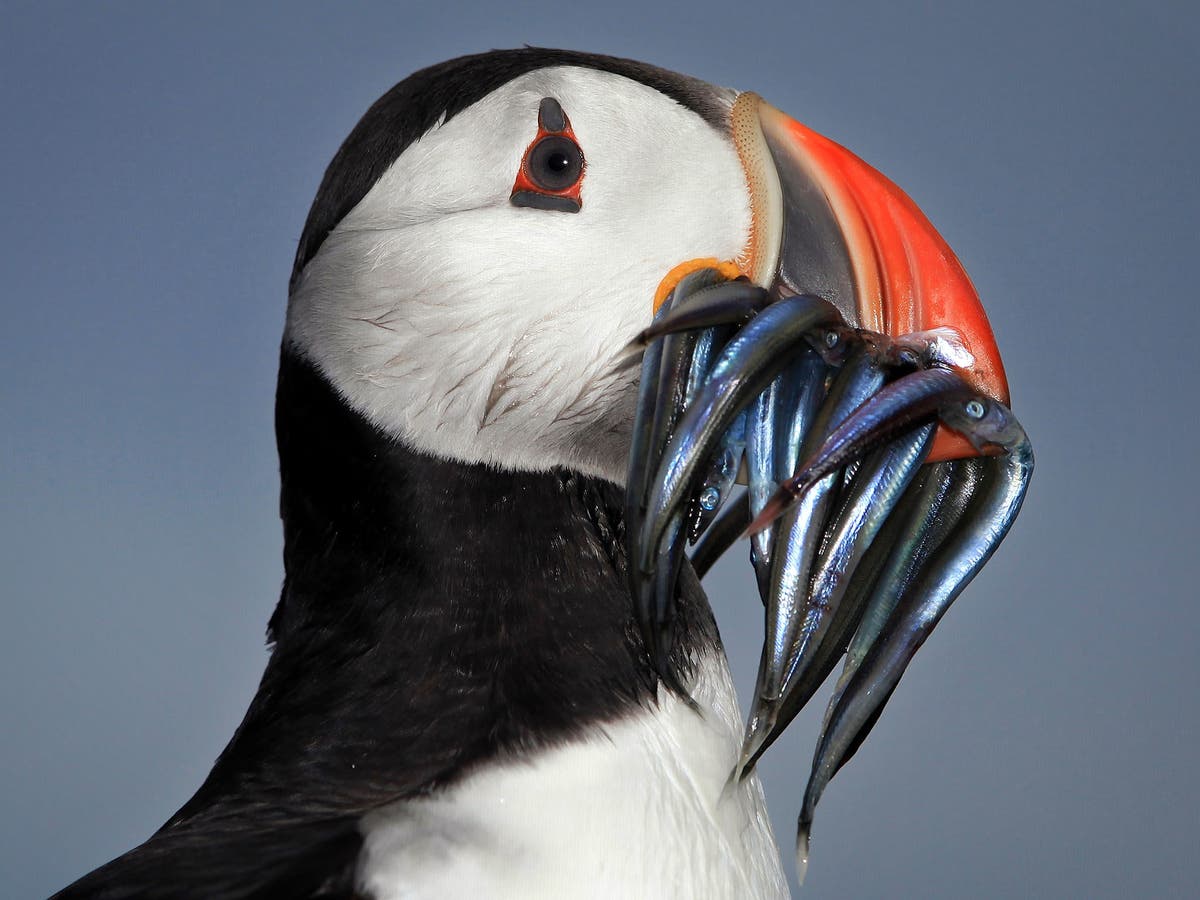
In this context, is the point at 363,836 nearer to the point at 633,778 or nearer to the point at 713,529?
the point at 633,778

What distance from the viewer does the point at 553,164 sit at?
66.9 inches

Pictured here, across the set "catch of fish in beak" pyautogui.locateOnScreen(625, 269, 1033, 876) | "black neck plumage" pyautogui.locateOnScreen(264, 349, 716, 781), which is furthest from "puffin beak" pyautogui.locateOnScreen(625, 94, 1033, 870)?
"black neck plumage" pyautogui.locateOnScreen(264, 349, 716, 781)

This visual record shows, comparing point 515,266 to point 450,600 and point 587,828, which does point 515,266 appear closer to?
point 450,600

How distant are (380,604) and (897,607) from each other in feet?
1.98

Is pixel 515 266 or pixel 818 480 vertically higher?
pixel 515 266

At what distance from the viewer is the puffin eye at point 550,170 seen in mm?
1695

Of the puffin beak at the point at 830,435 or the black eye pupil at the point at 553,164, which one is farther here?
the black eye pupil at the point at 553,164

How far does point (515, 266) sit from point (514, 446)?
0.71 ft

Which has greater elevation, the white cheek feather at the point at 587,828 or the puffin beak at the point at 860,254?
the puffin beak at the point at 860,254

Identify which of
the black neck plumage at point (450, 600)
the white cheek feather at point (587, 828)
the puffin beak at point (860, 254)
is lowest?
the white cheek feather at point (587, 828)

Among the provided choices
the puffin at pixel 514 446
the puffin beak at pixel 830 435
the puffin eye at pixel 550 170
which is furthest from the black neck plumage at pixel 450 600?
the puffin eye at pixel 550 170

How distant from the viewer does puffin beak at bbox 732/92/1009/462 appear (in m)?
1.65

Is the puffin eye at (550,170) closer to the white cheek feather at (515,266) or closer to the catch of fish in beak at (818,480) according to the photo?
the white cheek feather at (515,266)

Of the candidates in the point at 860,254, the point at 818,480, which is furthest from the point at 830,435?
the point at 860,254
